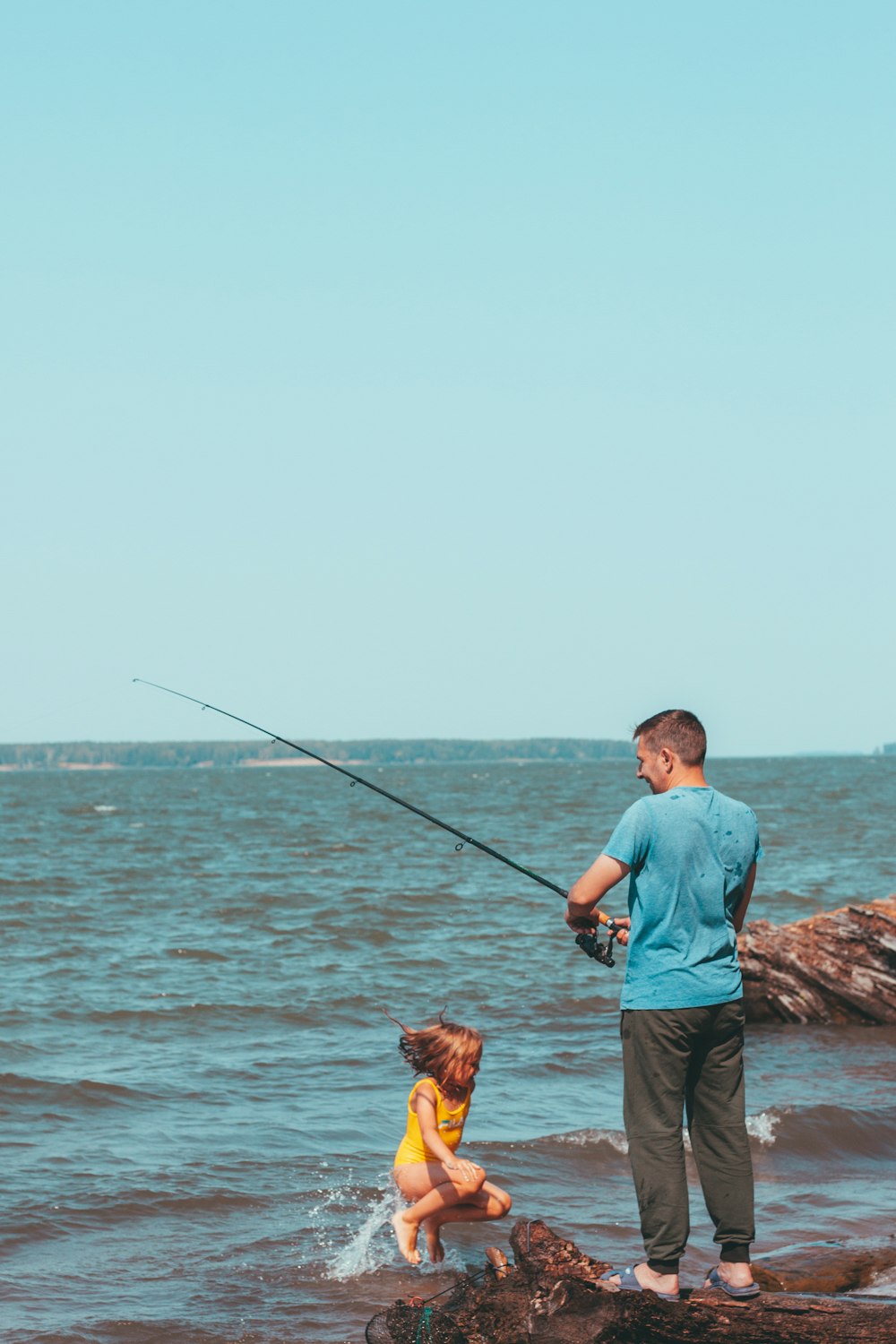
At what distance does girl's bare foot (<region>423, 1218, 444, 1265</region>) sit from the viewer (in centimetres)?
559

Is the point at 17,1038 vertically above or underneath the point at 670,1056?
underneath

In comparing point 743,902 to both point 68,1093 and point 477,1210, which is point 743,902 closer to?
point 477,1210

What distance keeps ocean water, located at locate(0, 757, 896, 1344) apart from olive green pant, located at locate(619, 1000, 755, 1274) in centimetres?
154

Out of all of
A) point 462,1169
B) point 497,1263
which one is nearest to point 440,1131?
point 462,1169

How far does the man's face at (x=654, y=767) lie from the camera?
175 inches

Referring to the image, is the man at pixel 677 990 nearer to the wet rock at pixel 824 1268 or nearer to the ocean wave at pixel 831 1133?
the wet rock at pixel 824 1268

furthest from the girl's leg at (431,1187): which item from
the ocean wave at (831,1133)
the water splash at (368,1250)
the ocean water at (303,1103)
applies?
the ocean wave at (831,1133)

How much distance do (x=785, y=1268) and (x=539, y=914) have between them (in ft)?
44.4

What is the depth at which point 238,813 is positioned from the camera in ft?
169

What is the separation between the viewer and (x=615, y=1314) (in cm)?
404

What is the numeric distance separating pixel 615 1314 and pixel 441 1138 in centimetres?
146

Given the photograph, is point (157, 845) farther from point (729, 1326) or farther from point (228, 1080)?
point (729, 1326)

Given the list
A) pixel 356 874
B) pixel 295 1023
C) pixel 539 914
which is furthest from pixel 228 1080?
pixel 356 874

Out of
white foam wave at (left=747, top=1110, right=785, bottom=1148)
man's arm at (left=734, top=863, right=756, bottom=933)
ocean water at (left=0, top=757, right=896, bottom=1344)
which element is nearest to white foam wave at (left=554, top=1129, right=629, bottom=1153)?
ocean water at (left=0, top=757, right=896, bottom=1344)
